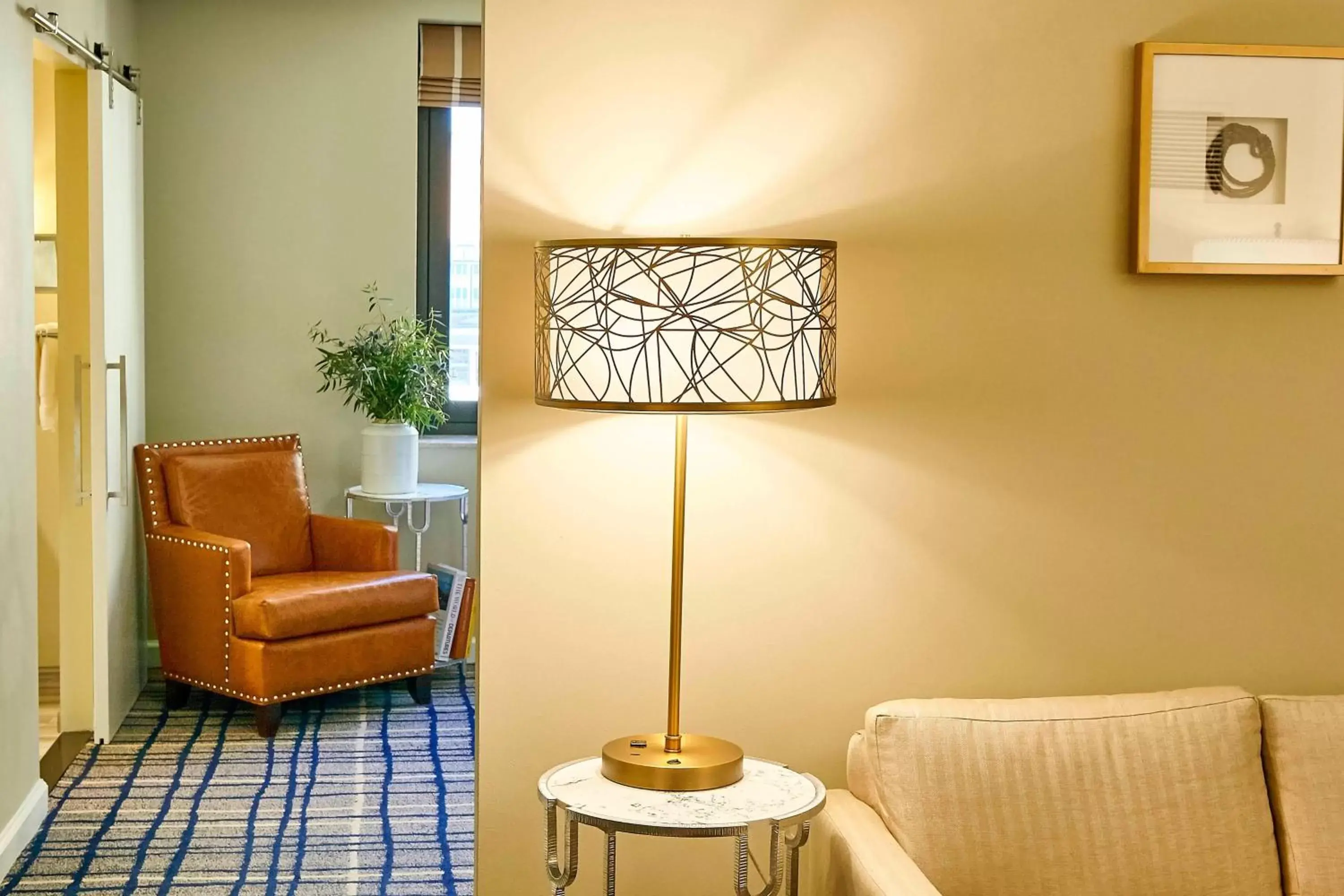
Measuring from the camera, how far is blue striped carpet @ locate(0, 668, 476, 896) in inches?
133

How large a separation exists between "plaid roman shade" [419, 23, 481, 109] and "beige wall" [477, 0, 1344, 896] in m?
3.55

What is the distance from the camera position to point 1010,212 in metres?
2.24

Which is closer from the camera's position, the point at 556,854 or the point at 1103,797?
the point at 556,854

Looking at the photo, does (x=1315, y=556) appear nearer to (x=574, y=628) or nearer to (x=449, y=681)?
(x=574, y=628)

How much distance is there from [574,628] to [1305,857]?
1.17 m

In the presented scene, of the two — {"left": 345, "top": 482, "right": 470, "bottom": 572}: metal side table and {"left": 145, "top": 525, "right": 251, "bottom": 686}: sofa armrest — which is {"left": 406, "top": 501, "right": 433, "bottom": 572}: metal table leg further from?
{"left": 145, "top": 525, "right": 251, "bottom": 686}: sofa armrest

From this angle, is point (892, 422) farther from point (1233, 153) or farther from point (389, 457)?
point (389, 457)

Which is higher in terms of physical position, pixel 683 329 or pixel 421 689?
pixel 683 329

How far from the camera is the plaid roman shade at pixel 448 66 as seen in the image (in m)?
5.51

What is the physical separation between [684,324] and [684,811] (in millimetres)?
646

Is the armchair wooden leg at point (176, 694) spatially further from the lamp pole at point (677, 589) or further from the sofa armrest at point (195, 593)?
the lamp pole at point (677, 589)

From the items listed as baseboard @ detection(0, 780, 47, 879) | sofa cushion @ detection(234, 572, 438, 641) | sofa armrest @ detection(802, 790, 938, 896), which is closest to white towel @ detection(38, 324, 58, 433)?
sofa cushion @ detection(234, 572, 438, 641)

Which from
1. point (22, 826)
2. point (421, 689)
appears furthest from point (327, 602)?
point (22, 826)

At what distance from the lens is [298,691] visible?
4.60 meters
